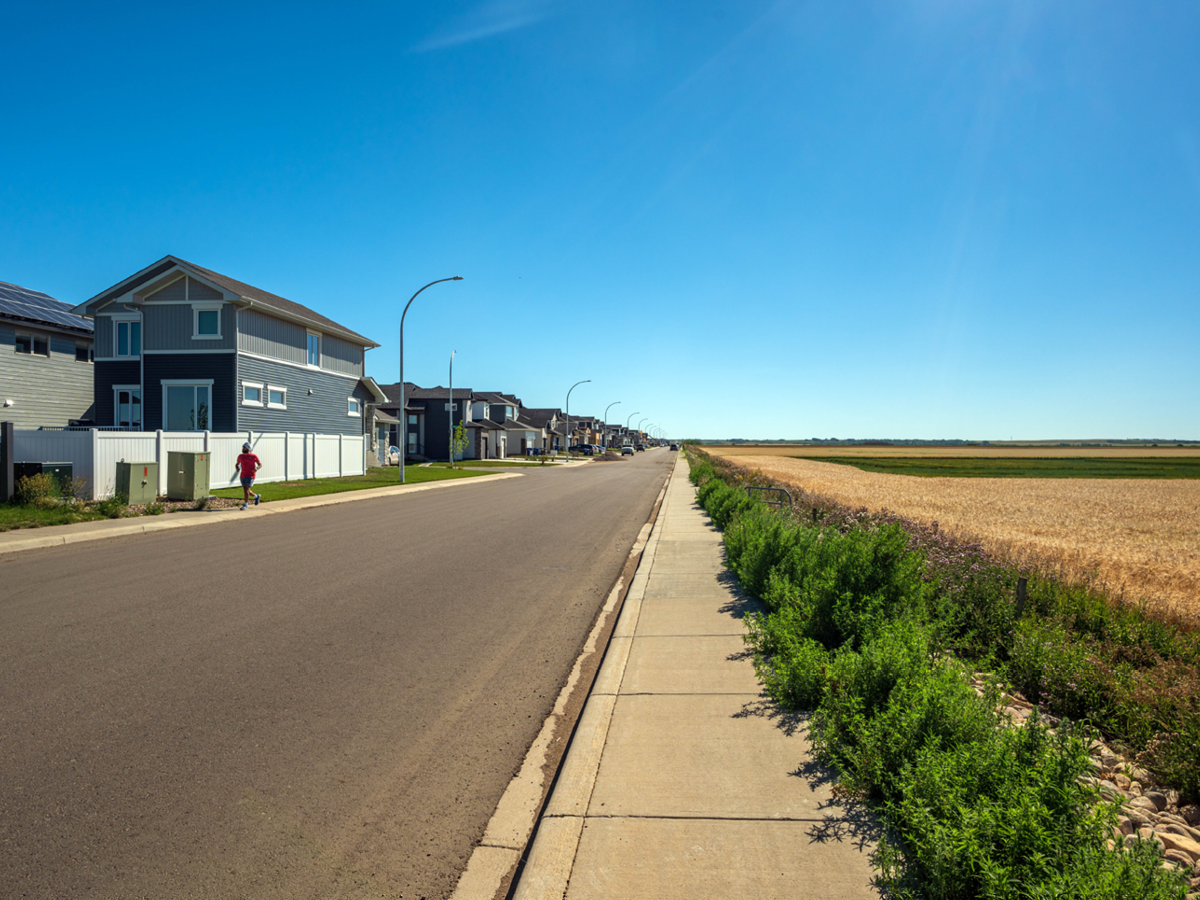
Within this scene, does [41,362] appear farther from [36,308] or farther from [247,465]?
[247,465]

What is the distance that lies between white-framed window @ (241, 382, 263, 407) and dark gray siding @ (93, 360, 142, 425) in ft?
15.3

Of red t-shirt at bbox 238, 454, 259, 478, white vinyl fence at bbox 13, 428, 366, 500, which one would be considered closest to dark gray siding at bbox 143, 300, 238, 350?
white vinyl fence at bbox 13, 428, 366, 500

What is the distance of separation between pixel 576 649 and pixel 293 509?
14.6 metres

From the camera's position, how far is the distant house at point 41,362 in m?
27.0

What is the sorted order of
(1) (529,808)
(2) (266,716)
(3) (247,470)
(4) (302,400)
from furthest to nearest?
(4) (302,400)
(3) (247,470)
(2) (266,716)
(1) (529,808)

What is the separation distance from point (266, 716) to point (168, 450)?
18139mm

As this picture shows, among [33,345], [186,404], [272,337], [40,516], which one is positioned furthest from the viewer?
[272,337]

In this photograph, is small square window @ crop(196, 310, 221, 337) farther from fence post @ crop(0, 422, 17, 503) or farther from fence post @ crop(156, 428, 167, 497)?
fence post @ crop(0, 422, 17, 503)

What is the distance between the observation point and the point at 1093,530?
60.8ft

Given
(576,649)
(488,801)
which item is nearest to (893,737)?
(488,801)

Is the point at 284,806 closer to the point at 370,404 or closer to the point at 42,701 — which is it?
the point at 42,701

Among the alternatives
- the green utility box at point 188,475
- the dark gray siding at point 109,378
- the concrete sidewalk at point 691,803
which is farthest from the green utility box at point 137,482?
the concrete sidewalk at point 691,803

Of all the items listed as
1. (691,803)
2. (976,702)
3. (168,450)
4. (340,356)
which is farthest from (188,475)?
(976,702)

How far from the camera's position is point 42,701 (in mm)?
4883
